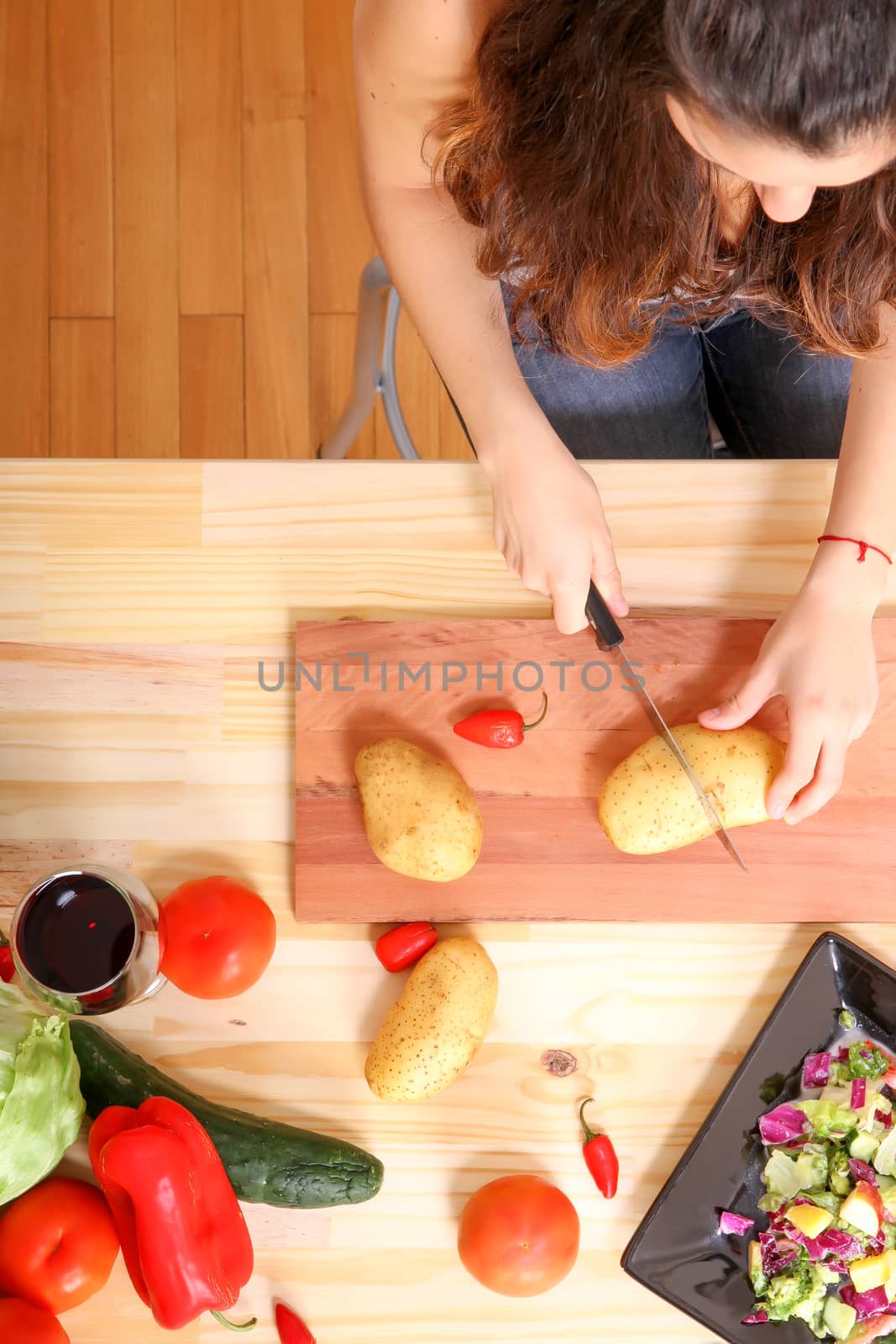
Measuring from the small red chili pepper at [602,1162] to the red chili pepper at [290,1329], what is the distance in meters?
0.28

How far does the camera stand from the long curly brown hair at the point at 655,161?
1.67 ft

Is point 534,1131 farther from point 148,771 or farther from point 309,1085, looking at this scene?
point 148,771

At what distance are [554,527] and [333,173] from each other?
3.94 ft

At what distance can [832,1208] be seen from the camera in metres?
0.91

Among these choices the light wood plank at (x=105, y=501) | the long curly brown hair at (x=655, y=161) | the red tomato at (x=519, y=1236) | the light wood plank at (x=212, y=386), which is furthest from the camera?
the light wood plank at (x=212, y=386)

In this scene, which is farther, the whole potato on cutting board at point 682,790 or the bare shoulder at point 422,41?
the whole potato on cutting board at point 682,790

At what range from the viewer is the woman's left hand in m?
0.93

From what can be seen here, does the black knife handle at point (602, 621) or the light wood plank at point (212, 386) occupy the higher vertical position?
the black knife handle at point (602, 621)

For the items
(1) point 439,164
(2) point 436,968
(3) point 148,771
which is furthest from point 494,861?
(1) point 439,164

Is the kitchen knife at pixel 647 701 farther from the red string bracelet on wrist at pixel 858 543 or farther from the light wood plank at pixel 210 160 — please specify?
the light wood plank at pixel 210 160

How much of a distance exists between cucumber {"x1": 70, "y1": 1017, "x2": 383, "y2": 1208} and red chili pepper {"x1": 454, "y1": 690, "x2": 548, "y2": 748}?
372 millimetres

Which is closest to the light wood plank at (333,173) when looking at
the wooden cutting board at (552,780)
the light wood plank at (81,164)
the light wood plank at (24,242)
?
the light wood plank at (81,164)

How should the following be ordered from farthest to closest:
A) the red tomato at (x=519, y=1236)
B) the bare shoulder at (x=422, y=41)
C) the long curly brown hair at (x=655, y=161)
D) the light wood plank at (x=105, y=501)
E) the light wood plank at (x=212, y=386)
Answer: the light wood plank at (x=212, y=386)
the light wood plank at (x=105, y=501)
the red tomato at (x=519, y=1236)
the bare shoulder at (x=422, y=41)
the long curly brown hair at (x=655, y=161)

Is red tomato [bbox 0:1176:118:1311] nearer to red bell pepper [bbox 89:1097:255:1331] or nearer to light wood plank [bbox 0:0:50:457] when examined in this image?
red bell pepper [bbox 89:1097:255:1331]
